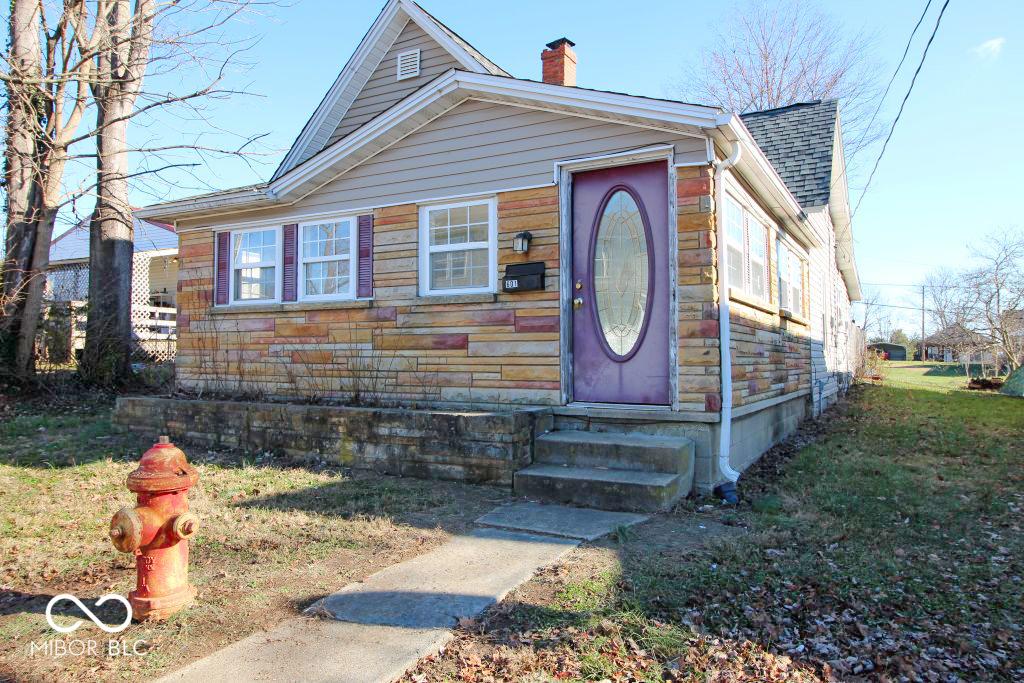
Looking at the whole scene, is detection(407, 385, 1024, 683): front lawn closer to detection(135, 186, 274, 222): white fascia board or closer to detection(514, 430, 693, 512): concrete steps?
detection(514, 430, 693, 512): concrete steps

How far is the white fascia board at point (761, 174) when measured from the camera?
6043mm

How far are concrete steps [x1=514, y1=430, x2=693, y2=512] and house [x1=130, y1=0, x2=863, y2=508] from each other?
2cm

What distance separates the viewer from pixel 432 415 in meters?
6.43

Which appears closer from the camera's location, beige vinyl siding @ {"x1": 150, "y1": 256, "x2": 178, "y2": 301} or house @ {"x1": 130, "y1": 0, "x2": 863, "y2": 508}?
house @ {"x1": 130, "y1": 0, "x2": 863, "y2": 508}

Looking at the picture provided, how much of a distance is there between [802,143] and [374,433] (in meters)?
8.75

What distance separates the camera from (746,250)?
7625 millimetres

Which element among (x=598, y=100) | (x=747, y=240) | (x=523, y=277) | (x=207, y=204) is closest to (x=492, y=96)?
(x=598, y=100)

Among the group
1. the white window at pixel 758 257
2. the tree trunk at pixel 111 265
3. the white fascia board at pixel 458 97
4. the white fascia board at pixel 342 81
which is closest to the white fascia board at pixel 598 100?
the white fascia board at pixel 458 97

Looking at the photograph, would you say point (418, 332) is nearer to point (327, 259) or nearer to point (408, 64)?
point (327, 259)

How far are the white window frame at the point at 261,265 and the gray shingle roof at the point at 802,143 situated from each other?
24.8ft

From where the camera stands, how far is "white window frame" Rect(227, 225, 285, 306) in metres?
8.66

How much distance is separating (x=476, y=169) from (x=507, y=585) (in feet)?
16.1

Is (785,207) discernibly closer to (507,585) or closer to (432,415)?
(432,415)

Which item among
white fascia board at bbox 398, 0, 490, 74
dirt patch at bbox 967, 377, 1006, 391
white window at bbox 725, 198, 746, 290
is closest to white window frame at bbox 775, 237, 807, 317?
white window at bbox 725, 198, 746, 290
